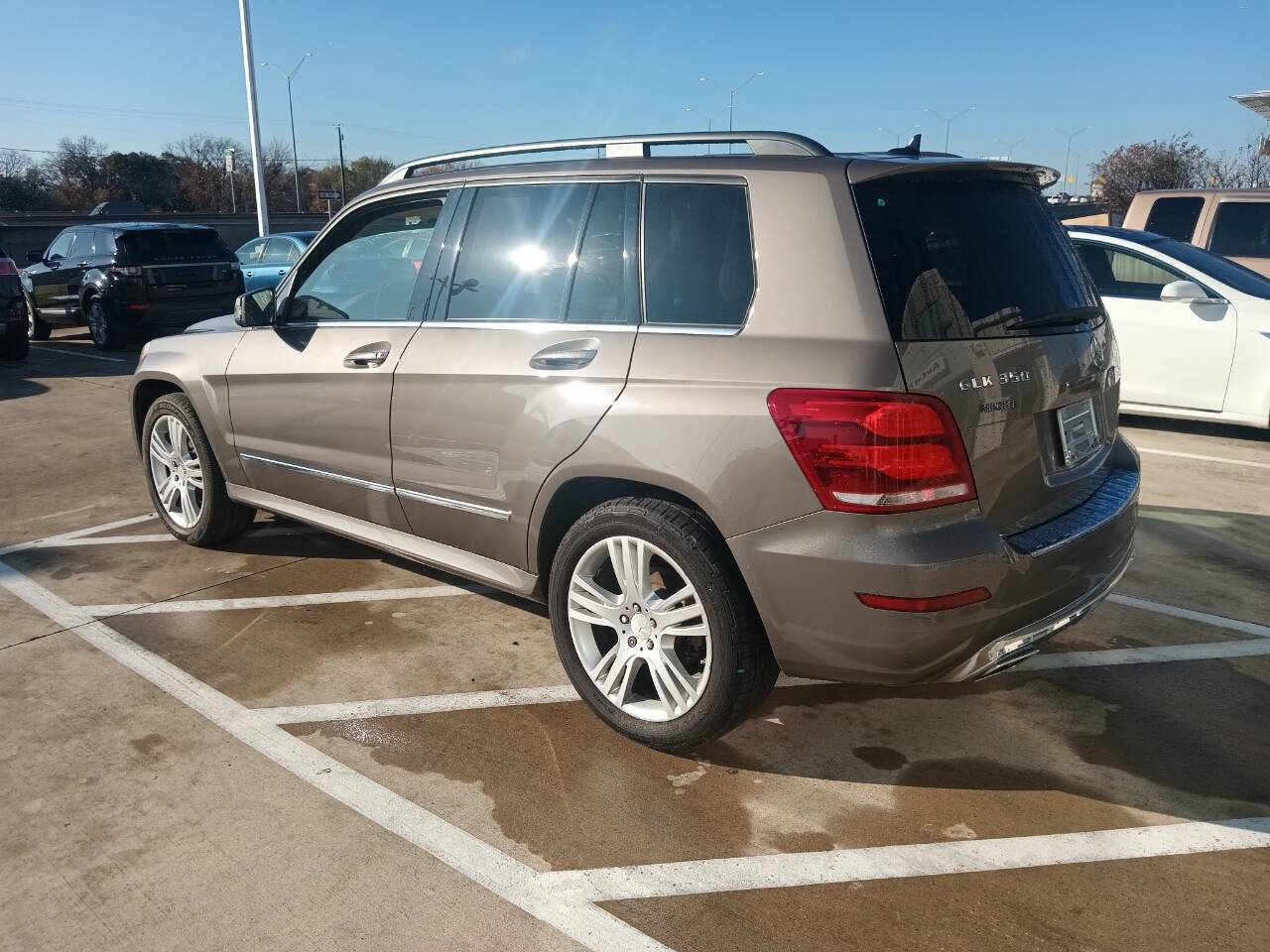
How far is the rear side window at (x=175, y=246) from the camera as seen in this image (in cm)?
1266

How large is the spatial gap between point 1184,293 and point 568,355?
6179 mm

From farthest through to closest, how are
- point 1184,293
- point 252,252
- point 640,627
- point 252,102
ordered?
1. point 252,102
2. point 252,252
3. point 1184,293
4. point 640,627

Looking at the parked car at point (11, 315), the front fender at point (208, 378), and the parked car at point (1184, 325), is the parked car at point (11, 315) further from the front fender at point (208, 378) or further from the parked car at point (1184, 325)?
the parked car at point (1184, 325)

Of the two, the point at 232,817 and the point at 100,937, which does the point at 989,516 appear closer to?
the point at 232,817

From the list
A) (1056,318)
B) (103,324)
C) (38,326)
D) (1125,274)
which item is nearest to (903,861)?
(1056,318)

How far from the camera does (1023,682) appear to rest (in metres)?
3.71

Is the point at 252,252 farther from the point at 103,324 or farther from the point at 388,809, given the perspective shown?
the point at 388,809

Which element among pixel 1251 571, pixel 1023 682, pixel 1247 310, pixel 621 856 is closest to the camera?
pixel 621 856

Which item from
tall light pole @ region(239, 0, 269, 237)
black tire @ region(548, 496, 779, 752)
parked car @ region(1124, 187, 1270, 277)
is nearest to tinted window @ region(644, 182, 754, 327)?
black tire @ region(548, 496, 779, 752)

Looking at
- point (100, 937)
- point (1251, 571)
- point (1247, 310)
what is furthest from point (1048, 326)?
point (1247, 310)

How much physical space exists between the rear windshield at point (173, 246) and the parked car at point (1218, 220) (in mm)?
11143

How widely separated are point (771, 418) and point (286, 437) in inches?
102

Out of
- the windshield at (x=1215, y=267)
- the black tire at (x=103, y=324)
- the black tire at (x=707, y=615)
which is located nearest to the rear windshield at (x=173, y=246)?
the black tire at (x=103, y=324)

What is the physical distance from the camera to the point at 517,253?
141 inches
